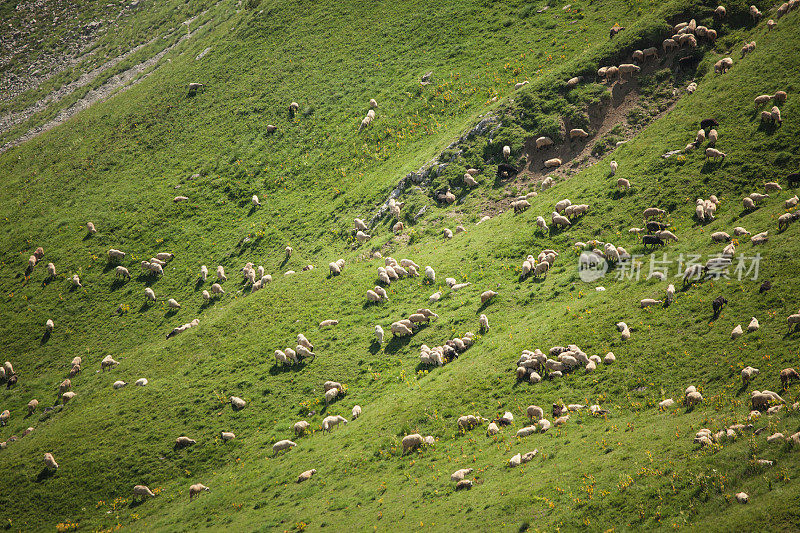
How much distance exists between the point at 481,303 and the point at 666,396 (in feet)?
42.0

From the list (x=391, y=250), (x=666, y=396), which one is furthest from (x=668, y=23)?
(x=666, y=396)

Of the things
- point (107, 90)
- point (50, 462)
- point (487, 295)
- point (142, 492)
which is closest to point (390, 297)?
point (487, 295)

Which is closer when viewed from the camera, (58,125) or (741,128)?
(741,128)

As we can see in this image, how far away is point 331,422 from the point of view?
27.3m

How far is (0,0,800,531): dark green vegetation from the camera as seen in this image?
63.1ft

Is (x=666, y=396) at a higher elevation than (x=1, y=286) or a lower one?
lower

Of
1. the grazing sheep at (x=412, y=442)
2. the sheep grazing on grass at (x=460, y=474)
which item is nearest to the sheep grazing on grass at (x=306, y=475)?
the grazing sheep at (x=412, y=442)

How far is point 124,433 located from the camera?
29.8 m

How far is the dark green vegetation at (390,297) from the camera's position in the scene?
63.1 feet

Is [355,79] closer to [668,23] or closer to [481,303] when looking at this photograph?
[668,23]

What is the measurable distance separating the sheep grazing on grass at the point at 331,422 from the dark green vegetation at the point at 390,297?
3.01ft

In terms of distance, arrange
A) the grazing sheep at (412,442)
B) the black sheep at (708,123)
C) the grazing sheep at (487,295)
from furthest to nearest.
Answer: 1. the black sheep at (708,123)
2. the grazing sheep at (487,295)
3. the grazing sheep at (412,442)

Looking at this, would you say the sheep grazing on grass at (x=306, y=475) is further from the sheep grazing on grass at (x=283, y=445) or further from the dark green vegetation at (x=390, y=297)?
the sheep grazing on grass at (x=283, y=445)

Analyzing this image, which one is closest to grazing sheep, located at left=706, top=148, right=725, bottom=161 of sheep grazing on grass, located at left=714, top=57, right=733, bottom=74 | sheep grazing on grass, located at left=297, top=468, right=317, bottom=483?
sheep grazing on grass, located at left=714, top=57, right=733, bottom=74
